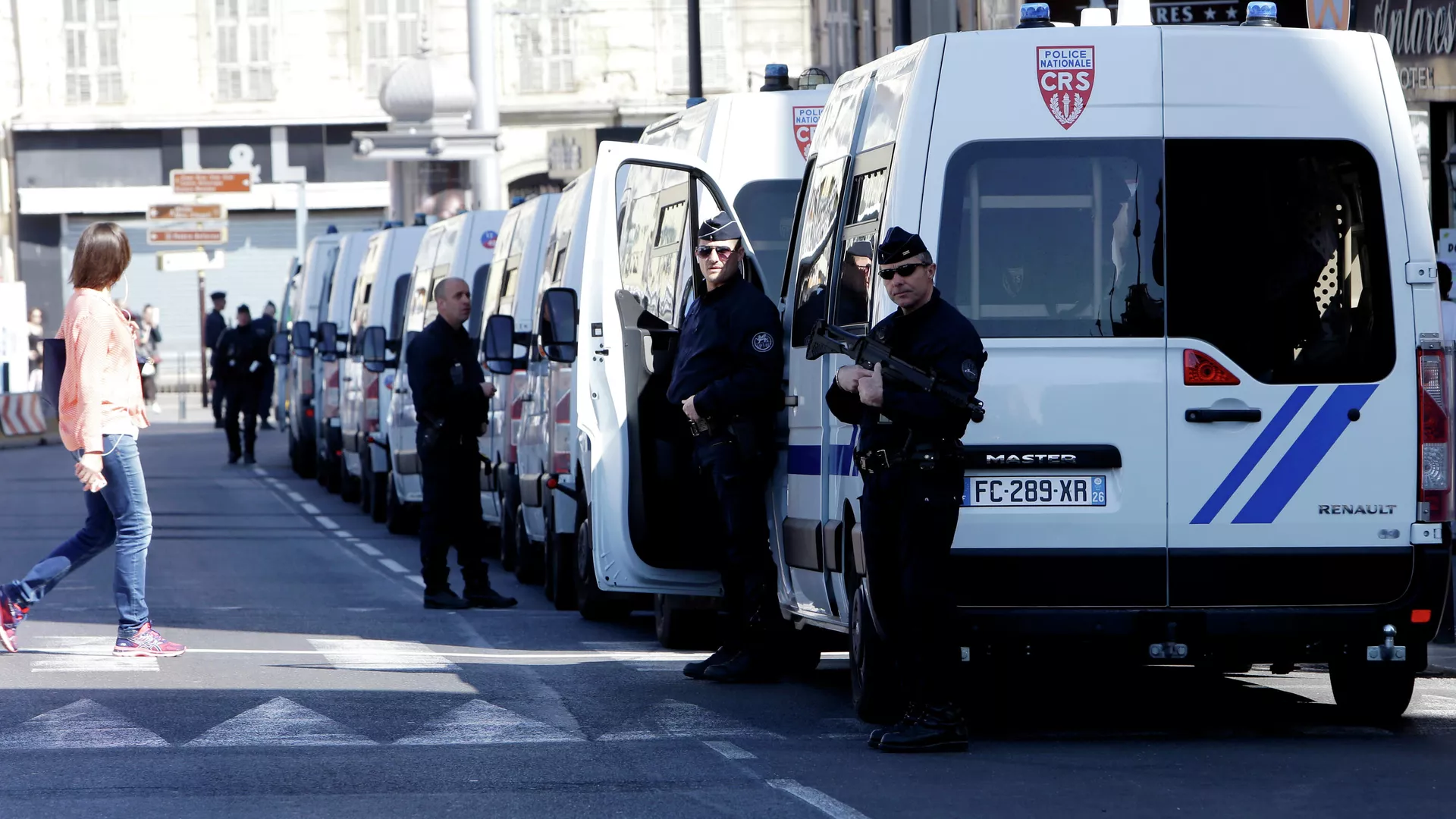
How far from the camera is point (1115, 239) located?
834cm

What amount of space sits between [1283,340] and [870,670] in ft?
5.87

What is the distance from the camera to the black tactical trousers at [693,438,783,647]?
9.93 meters

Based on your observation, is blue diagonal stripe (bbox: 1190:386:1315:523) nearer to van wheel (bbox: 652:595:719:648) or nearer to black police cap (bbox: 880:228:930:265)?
black police cap (bbox: 880:228:930:265)

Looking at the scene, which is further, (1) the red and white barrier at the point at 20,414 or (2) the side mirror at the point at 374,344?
(1) the red and white barrier at the point at 20,414

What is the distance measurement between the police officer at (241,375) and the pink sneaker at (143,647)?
1821 cm

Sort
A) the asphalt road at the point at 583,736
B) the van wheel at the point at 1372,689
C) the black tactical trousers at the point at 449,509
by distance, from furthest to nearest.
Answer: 1. the black tactical trousers at the point at 449,509
2. the van wheel at the point at 1372,689
3. the asphalt road at the point at 583,736

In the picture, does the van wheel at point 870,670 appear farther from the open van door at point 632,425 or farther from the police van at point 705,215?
the police van at point 705,215

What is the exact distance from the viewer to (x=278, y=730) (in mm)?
8555

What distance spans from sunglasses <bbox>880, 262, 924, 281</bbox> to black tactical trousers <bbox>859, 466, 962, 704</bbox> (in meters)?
0.61

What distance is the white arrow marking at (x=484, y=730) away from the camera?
8.37m

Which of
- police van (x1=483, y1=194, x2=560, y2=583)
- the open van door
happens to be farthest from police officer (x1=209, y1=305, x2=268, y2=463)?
the open van door

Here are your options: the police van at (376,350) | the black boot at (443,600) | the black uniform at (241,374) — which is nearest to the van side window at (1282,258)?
the black boot at (443,600)

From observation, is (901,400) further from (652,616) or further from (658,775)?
(652,616)

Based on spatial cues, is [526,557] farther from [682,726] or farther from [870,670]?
[870,670]
